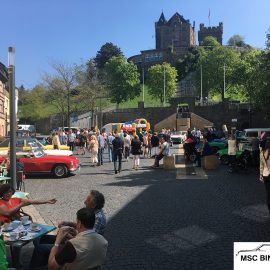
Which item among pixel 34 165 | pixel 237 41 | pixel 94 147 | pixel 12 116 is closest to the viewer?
pixel 12 116

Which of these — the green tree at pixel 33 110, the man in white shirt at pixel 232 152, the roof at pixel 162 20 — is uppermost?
the roof at pixel 162 20

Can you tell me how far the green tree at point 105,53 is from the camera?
403 feet

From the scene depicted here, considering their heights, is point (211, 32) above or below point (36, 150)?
above

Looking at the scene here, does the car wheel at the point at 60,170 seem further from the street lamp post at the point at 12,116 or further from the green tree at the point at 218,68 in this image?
the green tree at the point at 218,68

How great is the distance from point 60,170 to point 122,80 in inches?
2885

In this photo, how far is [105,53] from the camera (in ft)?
403

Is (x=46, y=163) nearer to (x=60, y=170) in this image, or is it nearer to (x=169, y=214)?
(x=60, y=170)

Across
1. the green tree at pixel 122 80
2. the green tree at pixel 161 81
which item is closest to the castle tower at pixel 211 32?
the green tree at pixel 161 81

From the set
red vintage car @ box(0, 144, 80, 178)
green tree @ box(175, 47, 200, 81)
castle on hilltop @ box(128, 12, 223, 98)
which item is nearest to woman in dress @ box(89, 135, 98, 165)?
red vintage car @ box(0, 144, 80, 178)

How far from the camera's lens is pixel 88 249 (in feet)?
14.4

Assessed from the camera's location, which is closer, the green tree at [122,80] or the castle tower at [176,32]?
the green tree at [122,80]

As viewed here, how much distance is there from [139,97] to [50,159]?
83761 mm

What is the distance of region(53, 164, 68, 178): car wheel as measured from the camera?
53.8 ft

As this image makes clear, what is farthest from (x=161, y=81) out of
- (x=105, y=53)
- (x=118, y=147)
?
(x=118, y=147)
